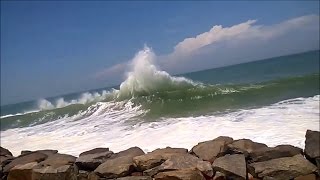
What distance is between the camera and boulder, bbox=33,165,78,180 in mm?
4426

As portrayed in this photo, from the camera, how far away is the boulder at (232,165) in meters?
4.05

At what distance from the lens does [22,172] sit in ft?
15.6

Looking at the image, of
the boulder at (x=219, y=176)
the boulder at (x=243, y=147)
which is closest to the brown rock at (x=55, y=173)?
the boulder at (x=219, y=176)

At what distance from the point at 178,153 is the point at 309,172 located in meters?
1.69

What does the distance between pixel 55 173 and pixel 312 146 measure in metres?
3.45

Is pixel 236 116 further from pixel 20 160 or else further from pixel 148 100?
pixel 148 100

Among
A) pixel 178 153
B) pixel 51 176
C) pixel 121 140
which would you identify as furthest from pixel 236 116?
pixel 51 176

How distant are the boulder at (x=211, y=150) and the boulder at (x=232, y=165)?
7.7 inches

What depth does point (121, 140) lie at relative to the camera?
7484 millimetres

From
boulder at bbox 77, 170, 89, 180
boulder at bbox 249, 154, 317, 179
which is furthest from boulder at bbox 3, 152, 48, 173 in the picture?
boulder at bbox 249, 154, 317, 179

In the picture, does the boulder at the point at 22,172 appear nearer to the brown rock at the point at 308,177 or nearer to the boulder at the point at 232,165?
the boulder at the point at 232,165

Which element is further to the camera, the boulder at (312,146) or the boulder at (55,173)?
the boulder at (55,173)

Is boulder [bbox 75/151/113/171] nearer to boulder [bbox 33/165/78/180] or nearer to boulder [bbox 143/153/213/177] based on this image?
boulder [bbox 33/165/78/180]

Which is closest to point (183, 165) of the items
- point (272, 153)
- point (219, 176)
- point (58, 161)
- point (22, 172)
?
point (219, 176)
